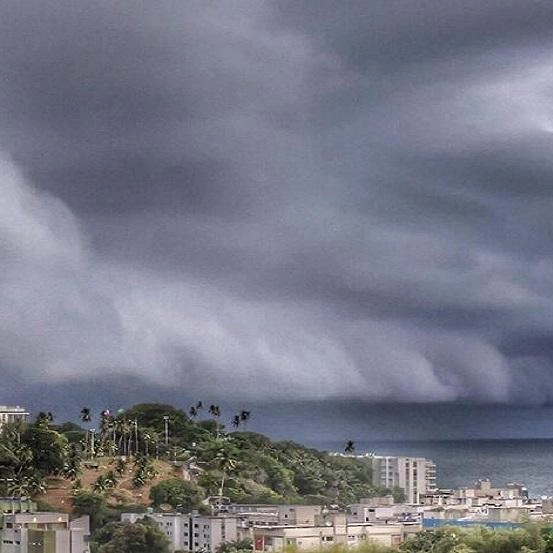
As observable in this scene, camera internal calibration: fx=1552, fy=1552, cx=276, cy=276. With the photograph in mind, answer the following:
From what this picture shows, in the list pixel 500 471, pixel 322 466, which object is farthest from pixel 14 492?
A: pixel 500 471

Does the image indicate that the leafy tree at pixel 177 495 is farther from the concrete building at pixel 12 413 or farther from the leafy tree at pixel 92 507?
the concrete building at pixel 12 413

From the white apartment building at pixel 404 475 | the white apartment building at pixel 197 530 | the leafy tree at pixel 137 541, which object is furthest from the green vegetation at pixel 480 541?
the white apartment building at pixel 404 475

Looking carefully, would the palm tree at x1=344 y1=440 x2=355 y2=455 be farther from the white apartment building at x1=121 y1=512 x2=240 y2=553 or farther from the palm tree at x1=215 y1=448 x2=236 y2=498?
the white apartment building at x1=121 y1=512 x2=240 y2=553

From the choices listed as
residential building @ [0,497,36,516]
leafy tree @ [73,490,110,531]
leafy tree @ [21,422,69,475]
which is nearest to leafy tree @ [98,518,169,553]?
leafy tree @ [73,490,110,531]

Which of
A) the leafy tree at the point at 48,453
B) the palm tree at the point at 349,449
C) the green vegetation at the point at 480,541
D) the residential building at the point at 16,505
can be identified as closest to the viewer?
the green vegetation at the point at 480,541

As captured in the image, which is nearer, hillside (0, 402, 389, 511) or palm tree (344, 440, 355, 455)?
hillside (0, 402, 389, 511)
